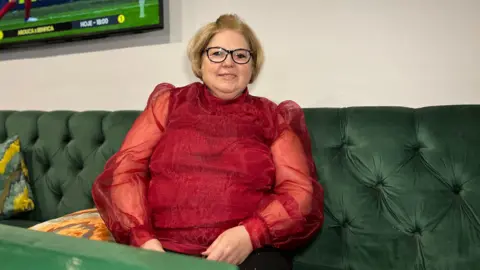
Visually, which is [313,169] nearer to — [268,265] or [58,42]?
[268,265]

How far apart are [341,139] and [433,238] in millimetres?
389

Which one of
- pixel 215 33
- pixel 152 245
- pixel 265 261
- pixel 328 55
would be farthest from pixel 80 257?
pixel 328 55

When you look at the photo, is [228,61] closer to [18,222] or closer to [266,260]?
[266,260]

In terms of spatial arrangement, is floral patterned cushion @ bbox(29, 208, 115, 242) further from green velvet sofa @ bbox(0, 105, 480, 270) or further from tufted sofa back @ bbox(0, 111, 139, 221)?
green velvet sofa @ bbox(0, 105, 480, 270)

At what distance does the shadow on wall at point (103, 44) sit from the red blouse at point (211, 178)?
2.12 ft

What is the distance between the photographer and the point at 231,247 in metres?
1.03

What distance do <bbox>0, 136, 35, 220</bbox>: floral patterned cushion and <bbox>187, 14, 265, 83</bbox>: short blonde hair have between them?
0.96 m

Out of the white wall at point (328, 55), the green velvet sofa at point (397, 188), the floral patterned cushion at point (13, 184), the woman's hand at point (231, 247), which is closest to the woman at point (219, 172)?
the woman's hand at point (231, 247)

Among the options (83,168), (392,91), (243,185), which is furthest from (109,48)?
(392,91)

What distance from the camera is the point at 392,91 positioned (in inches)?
58.3

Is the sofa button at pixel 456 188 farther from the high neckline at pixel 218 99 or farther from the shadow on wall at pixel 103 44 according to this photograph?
the shadow on wall at pixel 103 44

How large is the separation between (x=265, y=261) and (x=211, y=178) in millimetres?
264

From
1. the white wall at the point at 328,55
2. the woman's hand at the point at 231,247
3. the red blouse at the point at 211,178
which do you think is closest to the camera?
the woman's hand at the point at 231,247

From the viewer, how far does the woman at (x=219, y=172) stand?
3.64ft
